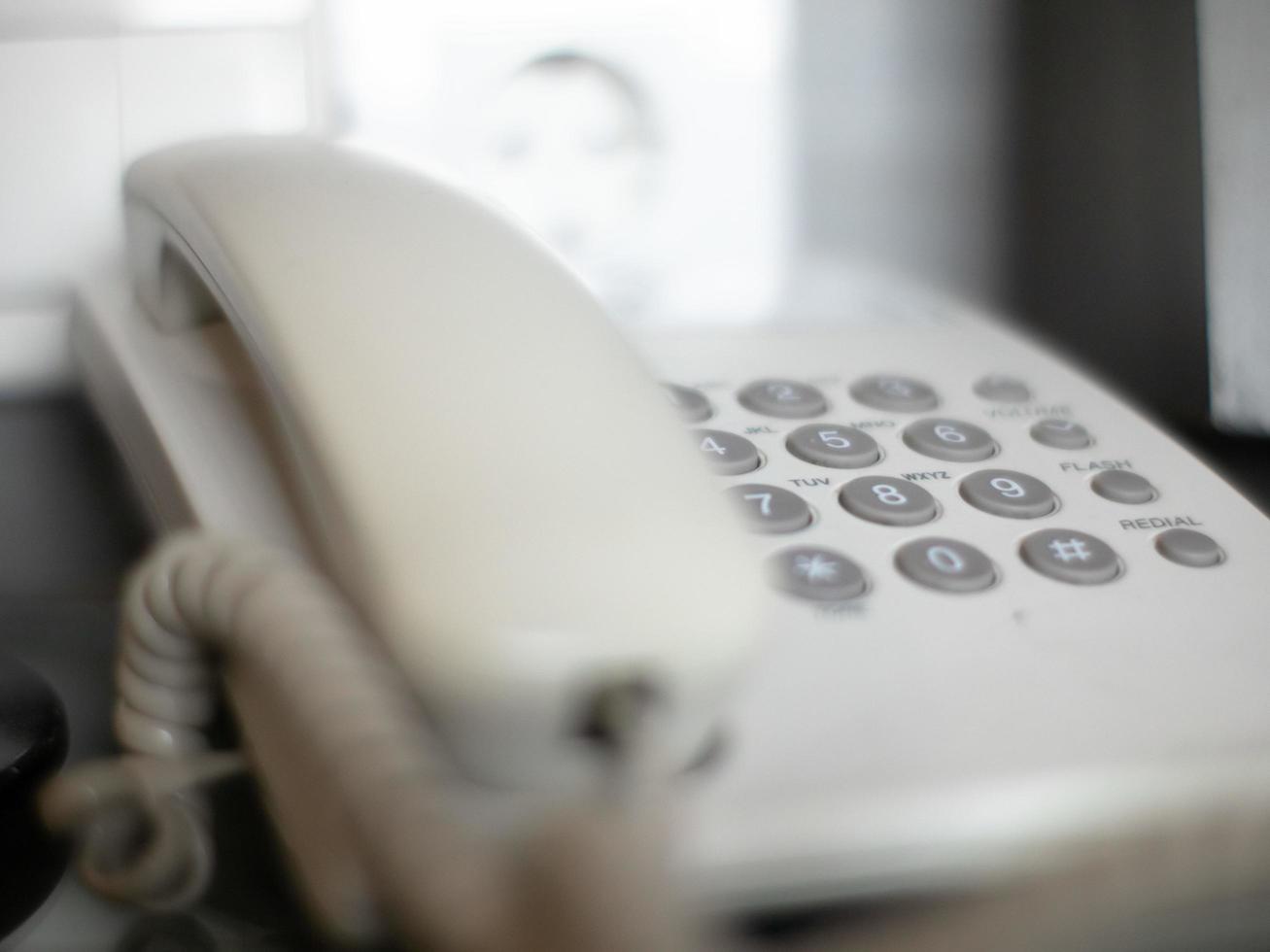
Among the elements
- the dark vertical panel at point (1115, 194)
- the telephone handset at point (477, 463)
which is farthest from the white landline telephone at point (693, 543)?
the dark vertical panel at point (1115, 194)

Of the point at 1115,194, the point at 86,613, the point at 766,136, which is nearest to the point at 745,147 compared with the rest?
the point at 766,136

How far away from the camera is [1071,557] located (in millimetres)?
256

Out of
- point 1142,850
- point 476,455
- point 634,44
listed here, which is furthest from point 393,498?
point 634,44

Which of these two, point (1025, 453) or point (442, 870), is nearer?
point (442, 870)

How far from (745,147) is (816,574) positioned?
24 cm

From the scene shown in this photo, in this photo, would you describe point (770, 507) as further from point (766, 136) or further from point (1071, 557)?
point (766, 136)

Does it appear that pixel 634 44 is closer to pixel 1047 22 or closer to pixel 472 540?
pixel 1047 22

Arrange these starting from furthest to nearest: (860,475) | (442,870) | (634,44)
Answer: (634,44), (860,475), (442,870)

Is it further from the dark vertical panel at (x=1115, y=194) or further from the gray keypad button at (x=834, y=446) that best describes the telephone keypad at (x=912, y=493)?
the dark vertical panel at (x=1115, y=194)

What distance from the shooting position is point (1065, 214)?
1.55 feet

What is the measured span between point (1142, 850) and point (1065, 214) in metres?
0.36

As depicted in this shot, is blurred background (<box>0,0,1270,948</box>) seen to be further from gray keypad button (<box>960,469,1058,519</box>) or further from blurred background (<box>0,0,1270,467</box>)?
gray keypad button (<box>960,469,1058,519</box>)

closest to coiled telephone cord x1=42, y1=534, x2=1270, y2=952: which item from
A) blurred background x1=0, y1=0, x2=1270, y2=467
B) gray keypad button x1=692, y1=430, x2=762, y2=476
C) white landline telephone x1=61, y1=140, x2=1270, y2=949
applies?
white landline telephone x1=61, y1=140, x2=1270, y2=949

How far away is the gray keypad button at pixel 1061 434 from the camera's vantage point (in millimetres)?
312
